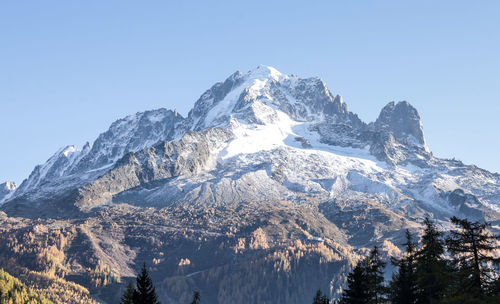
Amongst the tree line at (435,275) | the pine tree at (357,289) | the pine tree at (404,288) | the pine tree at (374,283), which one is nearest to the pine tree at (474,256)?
the tree line at (435,275)

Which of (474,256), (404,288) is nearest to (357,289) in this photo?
(404,288)

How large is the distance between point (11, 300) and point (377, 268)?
166 metres

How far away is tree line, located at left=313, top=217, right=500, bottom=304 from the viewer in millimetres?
48531

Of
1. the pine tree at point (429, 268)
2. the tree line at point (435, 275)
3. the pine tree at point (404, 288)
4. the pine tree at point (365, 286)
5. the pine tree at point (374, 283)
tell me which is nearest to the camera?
the tree line at point (435, 275)

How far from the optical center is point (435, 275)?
64312 mm

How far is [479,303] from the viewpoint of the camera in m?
47.2

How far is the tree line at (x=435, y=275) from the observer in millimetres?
48531

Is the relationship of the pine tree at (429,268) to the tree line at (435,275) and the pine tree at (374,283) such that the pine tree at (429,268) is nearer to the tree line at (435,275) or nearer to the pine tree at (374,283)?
the tree line at (435,275)

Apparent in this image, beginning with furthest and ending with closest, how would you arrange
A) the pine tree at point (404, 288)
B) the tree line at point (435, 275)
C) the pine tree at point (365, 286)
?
the pine tree at point (365, 286) → the pine tree at point (404, 288) → the tree line at point (435, 275)

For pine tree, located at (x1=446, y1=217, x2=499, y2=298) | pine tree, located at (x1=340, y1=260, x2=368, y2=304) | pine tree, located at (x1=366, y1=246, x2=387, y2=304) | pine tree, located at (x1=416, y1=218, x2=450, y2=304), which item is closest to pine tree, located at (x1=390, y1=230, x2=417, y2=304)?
pine tree, located at (x1=416, y1=218, x2=450, y2=304)

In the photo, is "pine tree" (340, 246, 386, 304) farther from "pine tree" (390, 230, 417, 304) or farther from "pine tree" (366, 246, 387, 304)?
"pine tree" (390, 230, 417, 304)

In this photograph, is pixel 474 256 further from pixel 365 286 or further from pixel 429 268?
pixel 365 286

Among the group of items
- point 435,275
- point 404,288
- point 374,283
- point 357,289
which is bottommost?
point 357,289

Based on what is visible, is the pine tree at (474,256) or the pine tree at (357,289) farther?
the pine tree at (357,289)
